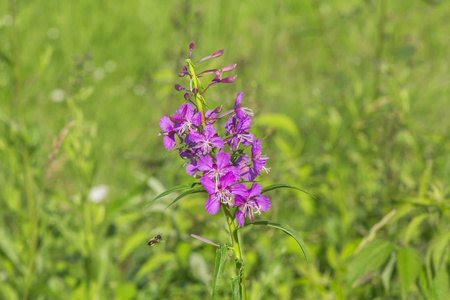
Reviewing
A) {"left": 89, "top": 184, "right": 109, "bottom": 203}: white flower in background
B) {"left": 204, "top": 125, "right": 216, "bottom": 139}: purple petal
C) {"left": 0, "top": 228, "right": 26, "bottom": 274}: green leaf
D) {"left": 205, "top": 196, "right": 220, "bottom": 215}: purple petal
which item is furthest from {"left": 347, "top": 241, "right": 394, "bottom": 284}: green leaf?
{"left": 89, "top": 184, "right": 109, "bottom": 203}: white flower in background

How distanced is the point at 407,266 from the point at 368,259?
0.43 feet

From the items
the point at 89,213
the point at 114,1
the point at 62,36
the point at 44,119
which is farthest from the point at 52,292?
the point at 114,1

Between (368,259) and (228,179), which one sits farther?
(368,259)

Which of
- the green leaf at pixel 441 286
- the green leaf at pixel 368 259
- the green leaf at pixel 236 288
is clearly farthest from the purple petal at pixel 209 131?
the green leaf at pixel 441 286

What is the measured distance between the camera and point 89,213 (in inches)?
92.8

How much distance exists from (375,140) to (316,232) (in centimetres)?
73

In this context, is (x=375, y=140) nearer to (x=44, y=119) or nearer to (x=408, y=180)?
(x=408, y=180)

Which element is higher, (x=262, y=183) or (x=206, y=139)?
(x=262, y=183)

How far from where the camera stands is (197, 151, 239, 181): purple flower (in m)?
1.16

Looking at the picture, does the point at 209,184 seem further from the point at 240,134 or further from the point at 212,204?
the point at 240,134

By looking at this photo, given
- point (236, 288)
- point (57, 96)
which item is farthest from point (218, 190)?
point (57, 96)

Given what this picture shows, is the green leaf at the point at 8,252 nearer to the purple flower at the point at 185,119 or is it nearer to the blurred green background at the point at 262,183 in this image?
the blurred green background at the point at 262,183

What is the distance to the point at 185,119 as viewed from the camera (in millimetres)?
Result: 1208

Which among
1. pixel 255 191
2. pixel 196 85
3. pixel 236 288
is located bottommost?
pixel 236 288
